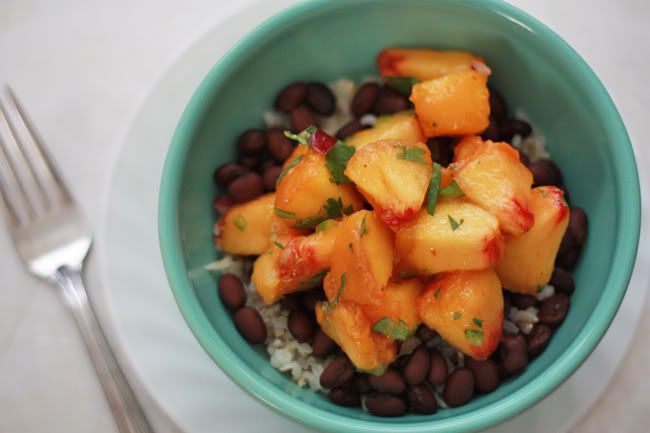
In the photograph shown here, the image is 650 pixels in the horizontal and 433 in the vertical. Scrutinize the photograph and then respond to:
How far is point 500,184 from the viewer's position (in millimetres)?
1132

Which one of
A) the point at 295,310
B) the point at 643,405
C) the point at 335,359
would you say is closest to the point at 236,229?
the point at 295,310

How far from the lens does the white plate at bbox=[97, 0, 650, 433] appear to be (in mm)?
1281

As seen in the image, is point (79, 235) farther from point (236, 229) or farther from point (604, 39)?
point (604, 39)

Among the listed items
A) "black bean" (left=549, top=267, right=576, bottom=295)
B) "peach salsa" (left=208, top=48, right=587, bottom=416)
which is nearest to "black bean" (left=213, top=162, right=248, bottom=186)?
"peach salsa" (left=208, top=48, right=587, bottom=416)

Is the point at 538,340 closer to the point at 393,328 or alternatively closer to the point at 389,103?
the point at 393,328

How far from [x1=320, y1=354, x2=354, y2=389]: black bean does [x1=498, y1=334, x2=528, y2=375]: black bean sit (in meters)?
0.27

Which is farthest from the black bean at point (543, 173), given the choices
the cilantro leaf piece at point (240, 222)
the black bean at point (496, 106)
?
the cilantro leaf piece at point (240, 222)

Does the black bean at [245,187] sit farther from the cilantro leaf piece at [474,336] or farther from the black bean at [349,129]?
the cilantro leaf piece at [474,336]

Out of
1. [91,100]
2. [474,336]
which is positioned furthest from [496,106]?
→ [91,100]

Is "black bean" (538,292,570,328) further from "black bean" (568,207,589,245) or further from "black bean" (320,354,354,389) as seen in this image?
"black bean" (320,354,354,389)

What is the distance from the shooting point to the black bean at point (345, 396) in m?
1.25

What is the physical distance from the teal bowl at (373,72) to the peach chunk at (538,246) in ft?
0.32

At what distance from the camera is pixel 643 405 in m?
1.36

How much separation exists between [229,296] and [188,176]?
0.25 meters
